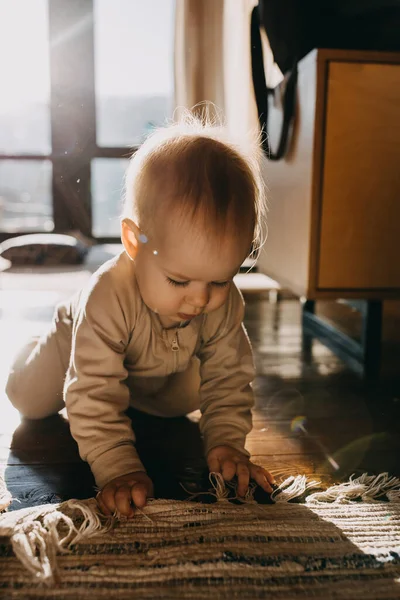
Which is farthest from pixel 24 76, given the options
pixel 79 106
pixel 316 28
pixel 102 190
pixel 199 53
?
pixel 316 28

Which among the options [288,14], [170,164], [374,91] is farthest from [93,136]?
[170,164]

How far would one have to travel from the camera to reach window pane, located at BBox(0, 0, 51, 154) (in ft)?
4.25

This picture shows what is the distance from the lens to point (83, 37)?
2209 mm

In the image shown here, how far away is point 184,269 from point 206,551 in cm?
25

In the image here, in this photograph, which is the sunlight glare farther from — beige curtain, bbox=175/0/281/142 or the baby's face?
the baby's face

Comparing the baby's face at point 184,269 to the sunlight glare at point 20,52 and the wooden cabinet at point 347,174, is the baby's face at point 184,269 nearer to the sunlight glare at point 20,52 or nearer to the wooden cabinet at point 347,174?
the wooden cabinet at point 347,174

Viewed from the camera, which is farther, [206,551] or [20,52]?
[20,52]

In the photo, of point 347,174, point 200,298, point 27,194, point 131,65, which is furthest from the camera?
point 27,194

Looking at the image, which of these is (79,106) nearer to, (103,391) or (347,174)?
(347,174)

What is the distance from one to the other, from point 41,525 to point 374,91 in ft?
2.57

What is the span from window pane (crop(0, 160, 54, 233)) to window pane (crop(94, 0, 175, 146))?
0.31 metres

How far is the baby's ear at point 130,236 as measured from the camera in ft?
1.91

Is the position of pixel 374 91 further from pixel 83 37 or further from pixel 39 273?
pixel 83 37

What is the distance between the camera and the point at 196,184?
0.53 m
